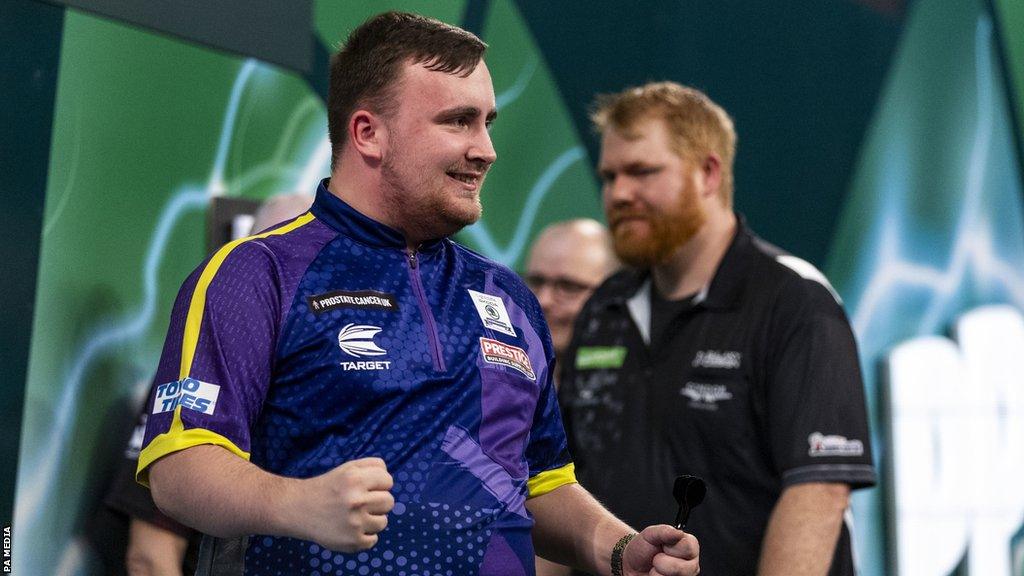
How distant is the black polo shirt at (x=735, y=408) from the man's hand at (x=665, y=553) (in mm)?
883

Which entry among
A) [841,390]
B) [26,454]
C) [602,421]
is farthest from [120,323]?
[841,390]

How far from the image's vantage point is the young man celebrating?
1.60 m

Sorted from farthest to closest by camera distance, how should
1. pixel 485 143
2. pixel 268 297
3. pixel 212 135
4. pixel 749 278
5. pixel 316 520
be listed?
pixel 212 135 → pixel 749 278 → pixel 485 143 → pixel 268 297 → pixel 316 520

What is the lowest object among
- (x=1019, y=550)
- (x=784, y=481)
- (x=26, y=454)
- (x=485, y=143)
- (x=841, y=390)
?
(x=1019, y=550)

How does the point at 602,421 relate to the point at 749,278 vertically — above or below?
below

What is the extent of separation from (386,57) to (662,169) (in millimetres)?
1327

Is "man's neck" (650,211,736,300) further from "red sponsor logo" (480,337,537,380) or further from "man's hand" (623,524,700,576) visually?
"man's hand" (623,524,700,576)

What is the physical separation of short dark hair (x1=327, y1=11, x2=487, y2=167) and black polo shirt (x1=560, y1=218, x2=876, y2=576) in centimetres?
112

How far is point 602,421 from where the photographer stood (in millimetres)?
2994

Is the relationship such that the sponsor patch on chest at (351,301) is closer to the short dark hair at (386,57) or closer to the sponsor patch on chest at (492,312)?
the sponsor patch on chest at (492,312)

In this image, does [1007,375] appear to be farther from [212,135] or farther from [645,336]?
[212,135]

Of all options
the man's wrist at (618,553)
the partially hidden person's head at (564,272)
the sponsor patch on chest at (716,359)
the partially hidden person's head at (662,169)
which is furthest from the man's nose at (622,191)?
the man's wrist at (618,553)

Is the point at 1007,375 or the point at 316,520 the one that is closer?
the point at 316,520

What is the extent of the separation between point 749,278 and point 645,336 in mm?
282
